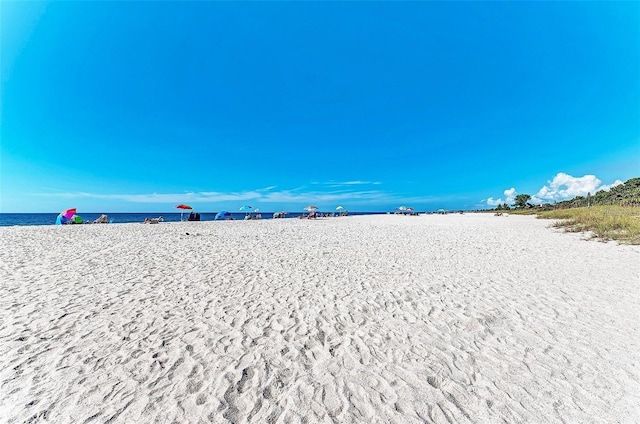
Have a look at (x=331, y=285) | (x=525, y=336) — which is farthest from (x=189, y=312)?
(x=525, y=336)

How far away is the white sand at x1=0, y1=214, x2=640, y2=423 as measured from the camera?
273 centimetres

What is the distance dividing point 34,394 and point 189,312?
6.99ft

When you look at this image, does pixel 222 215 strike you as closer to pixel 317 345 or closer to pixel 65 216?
pixel 65 216

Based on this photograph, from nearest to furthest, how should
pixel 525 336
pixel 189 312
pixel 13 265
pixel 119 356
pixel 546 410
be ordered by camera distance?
1. pixel 546 410
2. pixel 119 356
3. pixel 525 336
4. pixel 189 312
5. pixel 13 265

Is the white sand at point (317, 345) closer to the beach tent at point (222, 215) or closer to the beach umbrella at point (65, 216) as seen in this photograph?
the beach umbrella at point (65, 216)

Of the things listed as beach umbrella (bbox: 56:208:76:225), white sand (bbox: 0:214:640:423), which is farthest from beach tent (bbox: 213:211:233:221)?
white sand (bbox: 0:214:640:423)

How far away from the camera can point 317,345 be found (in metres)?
3.84

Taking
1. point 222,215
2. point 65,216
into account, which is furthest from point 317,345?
point 222,215

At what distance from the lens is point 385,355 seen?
3.62 meters

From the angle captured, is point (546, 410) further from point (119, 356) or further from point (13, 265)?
point (13, 265)

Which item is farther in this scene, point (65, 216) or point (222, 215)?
point (222, 215)

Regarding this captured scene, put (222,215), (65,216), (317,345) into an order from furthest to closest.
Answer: (222,215) → (65,216) → (317,345)

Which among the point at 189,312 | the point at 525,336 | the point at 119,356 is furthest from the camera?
the point at 189,312

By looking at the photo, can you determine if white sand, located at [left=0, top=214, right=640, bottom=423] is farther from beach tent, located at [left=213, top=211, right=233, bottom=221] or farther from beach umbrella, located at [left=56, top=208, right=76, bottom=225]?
beach tent, located at [left=213, top=211, right=233, bottom=221]
